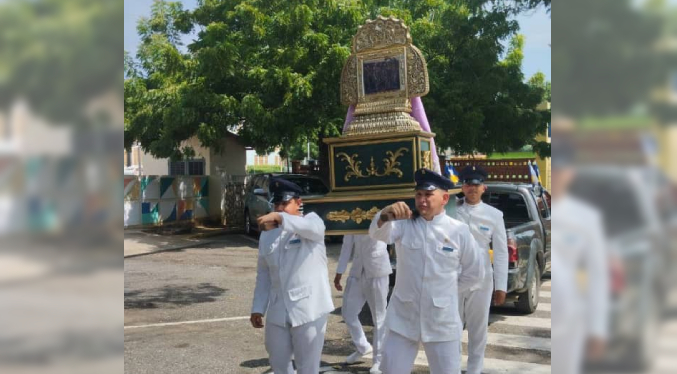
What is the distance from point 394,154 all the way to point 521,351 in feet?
9.92

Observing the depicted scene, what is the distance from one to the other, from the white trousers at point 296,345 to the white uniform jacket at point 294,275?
71 millimetres

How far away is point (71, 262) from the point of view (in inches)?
53.8

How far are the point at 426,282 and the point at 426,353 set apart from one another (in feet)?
1.47

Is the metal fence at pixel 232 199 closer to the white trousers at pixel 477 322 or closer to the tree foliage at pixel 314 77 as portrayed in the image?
the tree foliage at pixel 314 77

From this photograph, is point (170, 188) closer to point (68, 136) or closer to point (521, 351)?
point (521, 351)

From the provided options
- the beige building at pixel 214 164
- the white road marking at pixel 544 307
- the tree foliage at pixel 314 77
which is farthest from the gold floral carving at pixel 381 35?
the beige building at pixel 214 164

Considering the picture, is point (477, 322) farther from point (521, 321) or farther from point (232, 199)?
point (232, 199)

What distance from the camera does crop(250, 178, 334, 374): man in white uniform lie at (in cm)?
393

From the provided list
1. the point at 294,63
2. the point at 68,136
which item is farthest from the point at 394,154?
the point at 294,63

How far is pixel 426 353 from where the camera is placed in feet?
11.9

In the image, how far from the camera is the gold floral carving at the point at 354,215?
3.98 m

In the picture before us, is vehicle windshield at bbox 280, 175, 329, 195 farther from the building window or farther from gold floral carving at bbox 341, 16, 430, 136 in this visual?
gold floral carving at bbox 341, 16, 430, 136

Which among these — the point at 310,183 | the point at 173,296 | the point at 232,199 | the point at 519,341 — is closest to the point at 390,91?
the point at 519,341

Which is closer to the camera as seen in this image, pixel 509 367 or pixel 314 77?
pixel 509 367
